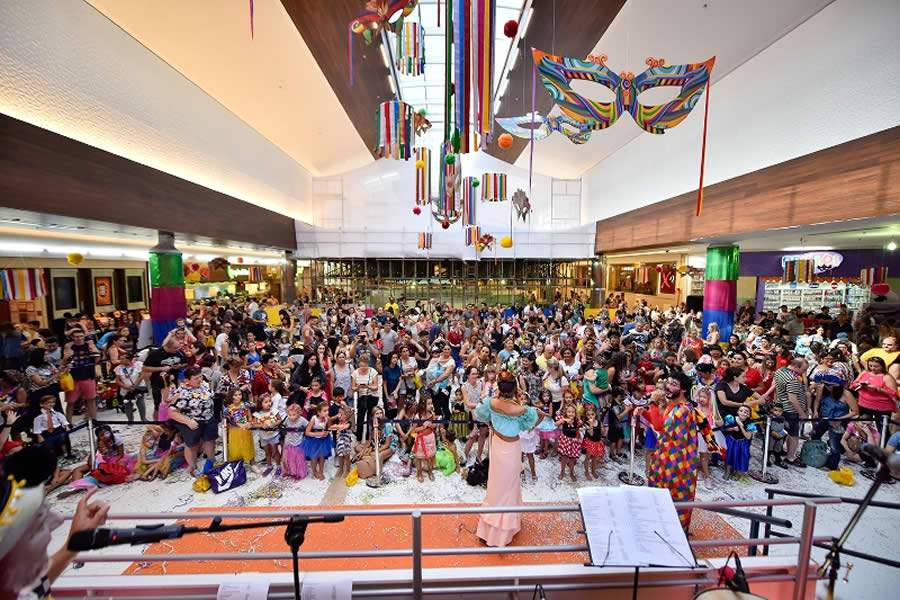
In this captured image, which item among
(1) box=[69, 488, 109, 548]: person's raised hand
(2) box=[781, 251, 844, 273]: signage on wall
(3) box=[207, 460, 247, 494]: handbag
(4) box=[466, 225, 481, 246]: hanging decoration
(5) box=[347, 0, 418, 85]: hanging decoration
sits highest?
(5) box=[347, 0, 418, 85]: hanging decoration

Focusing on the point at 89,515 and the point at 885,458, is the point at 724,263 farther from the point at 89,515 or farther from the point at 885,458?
the point at 89,515

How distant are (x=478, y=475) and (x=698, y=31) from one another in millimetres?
9333

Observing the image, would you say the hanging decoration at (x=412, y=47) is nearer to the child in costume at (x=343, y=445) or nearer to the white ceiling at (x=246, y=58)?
the white ceiling at (x=246, y=58)

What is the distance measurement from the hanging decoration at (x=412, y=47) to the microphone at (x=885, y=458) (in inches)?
320

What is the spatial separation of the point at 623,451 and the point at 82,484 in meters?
7.56

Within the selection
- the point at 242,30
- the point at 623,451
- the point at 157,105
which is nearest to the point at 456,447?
the point at 623,451

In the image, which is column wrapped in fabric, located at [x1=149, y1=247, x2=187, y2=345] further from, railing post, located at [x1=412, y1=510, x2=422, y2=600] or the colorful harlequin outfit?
the colorful harlequin outfit

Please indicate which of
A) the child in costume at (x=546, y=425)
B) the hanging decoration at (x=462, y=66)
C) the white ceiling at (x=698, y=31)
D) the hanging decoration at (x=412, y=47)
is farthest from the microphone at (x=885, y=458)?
the hanging decoration at (x=412, y=47)

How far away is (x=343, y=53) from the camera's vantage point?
9.85 m

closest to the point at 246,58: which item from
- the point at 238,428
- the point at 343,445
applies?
the point at 238,428

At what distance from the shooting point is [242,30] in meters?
8.09

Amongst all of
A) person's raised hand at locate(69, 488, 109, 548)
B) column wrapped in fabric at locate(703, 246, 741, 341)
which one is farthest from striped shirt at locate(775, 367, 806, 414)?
person's raised hand at locate(69, 488, 109, 548)

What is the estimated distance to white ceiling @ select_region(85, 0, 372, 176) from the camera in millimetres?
7066

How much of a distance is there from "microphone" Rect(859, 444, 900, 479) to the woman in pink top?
5.48m
